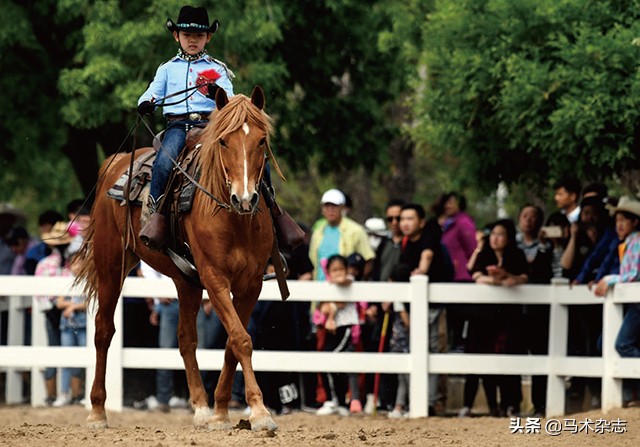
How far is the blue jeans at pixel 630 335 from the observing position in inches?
553

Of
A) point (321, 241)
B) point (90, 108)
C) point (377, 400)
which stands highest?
point (90, 108)

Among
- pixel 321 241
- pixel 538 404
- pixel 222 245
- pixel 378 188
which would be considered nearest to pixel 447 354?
pixel 538 404

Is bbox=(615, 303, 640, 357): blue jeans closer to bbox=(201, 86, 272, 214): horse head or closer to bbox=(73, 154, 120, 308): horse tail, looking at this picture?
bbox=(201, 86, 272, 214): horse head

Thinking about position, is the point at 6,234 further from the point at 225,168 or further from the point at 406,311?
the point at 225,168

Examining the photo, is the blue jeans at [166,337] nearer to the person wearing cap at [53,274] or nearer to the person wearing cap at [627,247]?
the person wearing cap at [53,274]

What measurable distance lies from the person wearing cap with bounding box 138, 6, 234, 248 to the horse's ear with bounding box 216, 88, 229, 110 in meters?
0.81

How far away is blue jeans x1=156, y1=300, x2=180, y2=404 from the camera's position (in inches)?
656

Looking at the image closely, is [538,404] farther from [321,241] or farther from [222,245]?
[222,245]

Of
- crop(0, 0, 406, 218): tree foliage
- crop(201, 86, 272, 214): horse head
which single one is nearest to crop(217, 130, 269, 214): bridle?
crop(201, 86, 272, 214): horse head

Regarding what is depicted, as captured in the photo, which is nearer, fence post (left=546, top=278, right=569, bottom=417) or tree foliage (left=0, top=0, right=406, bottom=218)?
fence post (left=546, top=278, right=569, bottom=417)

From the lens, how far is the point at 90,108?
19250mm

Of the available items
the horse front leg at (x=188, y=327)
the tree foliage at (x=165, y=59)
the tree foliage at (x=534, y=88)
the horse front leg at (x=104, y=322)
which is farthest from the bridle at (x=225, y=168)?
the tree foliage at (x=165, y=59)

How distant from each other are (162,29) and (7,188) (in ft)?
25.3

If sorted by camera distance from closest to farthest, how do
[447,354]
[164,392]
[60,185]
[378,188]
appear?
1. [447,354]
2. [164,392]
3. [60,185]
4. [378,188]
